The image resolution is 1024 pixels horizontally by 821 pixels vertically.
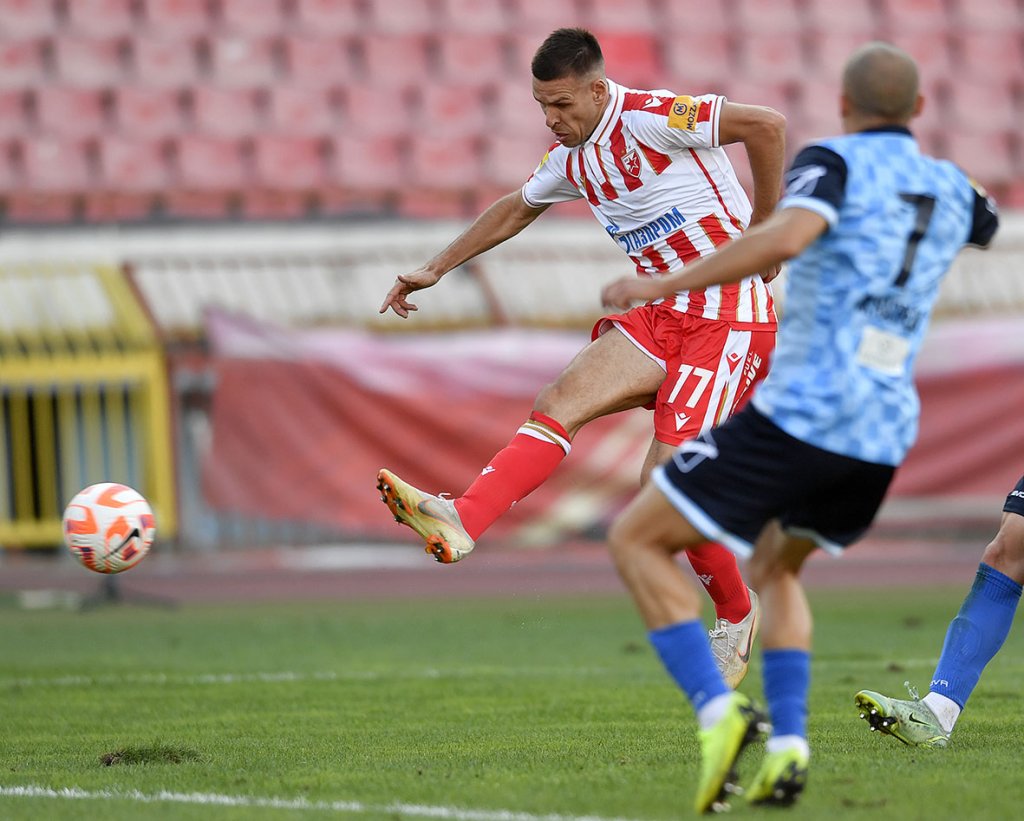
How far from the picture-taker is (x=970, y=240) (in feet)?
14.5

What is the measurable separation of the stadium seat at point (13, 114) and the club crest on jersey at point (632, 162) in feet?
34.3

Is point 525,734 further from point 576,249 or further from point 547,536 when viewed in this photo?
point 576,249

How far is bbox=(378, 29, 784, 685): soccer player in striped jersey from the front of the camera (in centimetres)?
597

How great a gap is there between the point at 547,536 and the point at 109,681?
634 centimetres

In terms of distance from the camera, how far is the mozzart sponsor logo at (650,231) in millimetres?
6160

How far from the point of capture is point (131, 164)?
1516 centimetres

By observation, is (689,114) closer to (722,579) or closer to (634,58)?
(722,579)

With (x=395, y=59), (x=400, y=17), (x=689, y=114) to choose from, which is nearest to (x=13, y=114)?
(x=395, y=59)

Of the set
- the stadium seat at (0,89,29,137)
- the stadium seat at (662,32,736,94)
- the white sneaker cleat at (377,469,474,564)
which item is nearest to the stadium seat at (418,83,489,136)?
the stadium seat at (662,32,736,94)

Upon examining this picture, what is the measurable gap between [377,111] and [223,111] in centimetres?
147

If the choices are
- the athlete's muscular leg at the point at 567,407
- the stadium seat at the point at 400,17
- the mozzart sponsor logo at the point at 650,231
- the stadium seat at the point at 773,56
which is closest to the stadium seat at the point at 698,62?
the stadium seat at the point at 773,56

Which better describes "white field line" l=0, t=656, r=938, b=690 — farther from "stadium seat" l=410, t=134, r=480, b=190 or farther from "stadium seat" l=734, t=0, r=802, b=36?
"stadium seat" l=734, t=0, r=802, b=36

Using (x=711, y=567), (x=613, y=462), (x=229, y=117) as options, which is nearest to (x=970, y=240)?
(x=711, y=567)

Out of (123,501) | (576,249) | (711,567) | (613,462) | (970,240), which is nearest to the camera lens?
(970,240)
